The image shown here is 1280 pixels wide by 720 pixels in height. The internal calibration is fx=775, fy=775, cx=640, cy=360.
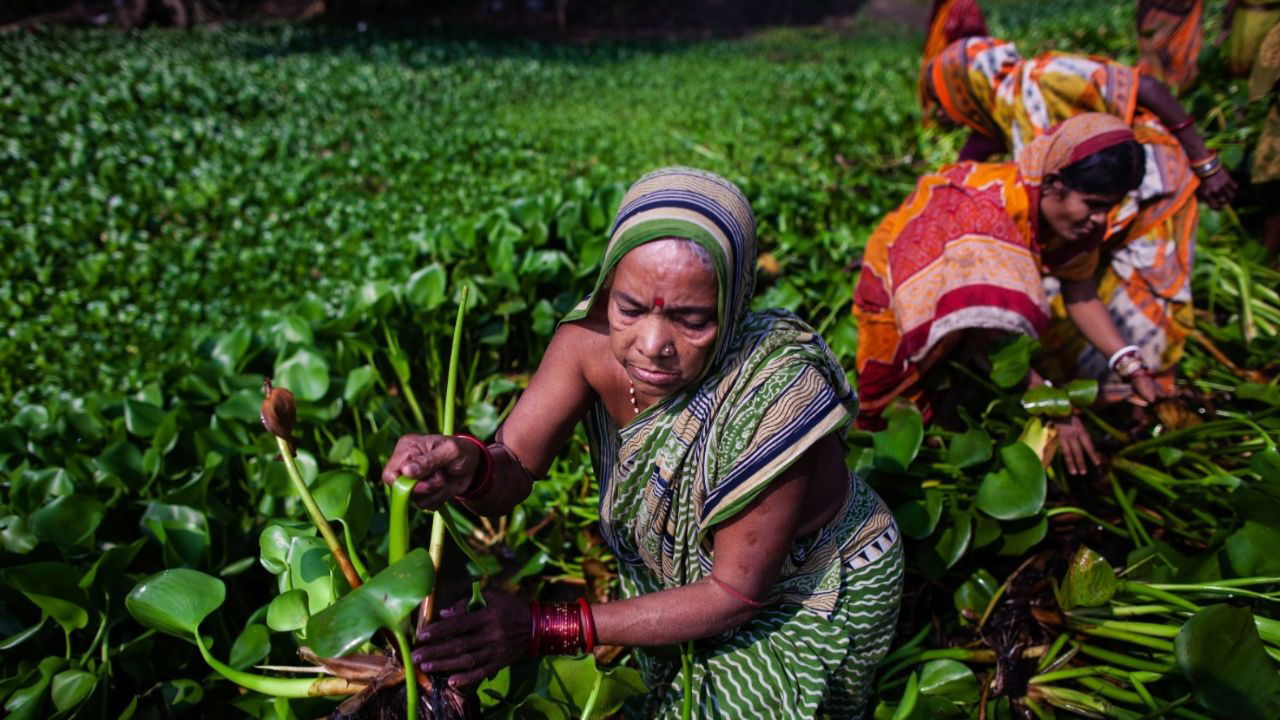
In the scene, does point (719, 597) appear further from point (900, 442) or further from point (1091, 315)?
point (1091, 315)

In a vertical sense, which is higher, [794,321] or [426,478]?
[794,321]

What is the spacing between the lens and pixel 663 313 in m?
1.21

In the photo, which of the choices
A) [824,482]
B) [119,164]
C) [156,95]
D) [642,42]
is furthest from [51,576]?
[642,42]

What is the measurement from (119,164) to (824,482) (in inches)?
244

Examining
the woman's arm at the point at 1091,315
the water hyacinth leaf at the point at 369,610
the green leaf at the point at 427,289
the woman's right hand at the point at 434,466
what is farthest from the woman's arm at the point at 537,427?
the woman's arm at the point at 1091,315

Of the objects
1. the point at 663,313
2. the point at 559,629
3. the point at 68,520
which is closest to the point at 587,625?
the point at 559,629

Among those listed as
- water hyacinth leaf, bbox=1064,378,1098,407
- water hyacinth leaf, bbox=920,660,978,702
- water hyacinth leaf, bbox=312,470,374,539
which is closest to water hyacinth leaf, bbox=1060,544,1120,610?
water hyacinth leaf, bbox=920,660,978,702

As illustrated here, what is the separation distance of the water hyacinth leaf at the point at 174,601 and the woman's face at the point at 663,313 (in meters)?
0.81

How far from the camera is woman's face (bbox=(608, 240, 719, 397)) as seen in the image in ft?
3.83

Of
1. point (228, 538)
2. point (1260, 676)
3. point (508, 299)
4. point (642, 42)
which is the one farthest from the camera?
point (642, 42)

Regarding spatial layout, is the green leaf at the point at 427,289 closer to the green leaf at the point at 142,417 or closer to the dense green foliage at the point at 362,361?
the dense green foliage at the point at 362,361

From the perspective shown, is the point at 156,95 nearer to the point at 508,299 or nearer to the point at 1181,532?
the point at 508,299

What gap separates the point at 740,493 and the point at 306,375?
1755 millimetres

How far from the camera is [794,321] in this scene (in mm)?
1412
